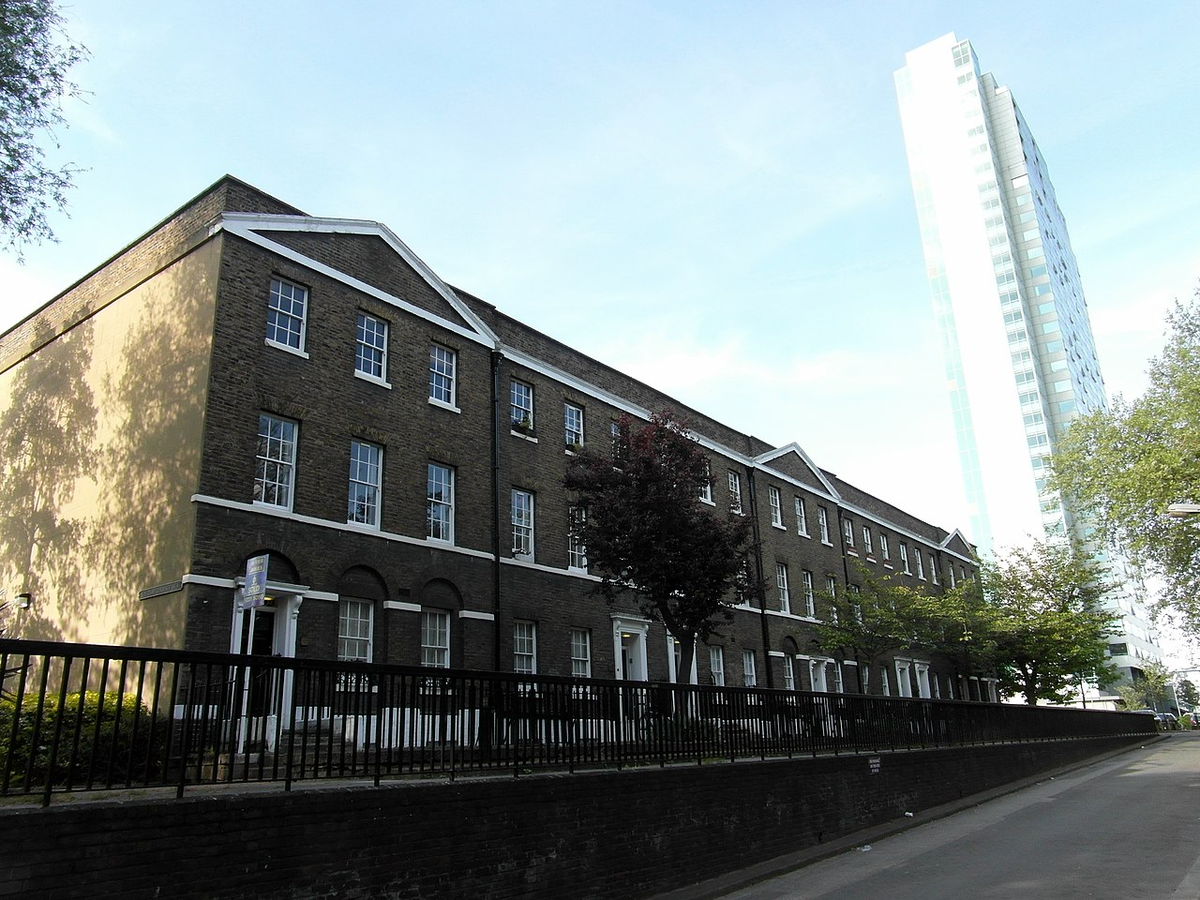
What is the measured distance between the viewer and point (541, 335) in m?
24.8

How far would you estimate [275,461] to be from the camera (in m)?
17.0

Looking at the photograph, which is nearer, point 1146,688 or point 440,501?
point 440,501

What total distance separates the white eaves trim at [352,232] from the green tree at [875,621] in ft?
57.9

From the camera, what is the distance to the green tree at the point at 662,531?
19.3 m

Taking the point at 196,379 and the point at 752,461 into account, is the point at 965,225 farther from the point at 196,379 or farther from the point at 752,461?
the point at 196,379

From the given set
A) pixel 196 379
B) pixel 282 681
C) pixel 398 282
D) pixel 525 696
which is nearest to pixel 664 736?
pixel 525 696

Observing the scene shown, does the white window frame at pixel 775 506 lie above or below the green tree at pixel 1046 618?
above

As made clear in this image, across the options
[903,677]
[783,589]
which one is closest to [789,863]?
[783,589]

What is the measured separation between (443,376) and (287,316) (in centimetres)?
425

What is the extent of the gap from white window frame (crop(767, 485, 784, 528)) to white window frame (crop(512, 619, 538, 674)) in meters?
14.8

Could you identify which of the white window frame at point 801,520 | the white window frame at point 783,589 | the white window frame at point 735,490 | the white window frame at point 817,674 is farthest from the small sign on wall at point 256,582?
the white window frame at point 801,520

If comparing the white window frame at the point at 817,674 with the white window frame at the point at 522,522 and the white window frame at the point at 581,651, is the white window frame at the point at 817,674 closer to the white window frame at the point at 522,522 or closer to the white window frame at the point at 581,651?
the white window frame at the point at 581,651

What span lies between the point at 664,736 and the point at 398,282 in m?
12.5

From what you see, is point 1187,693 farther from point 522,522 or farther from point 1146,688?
point 522,522
